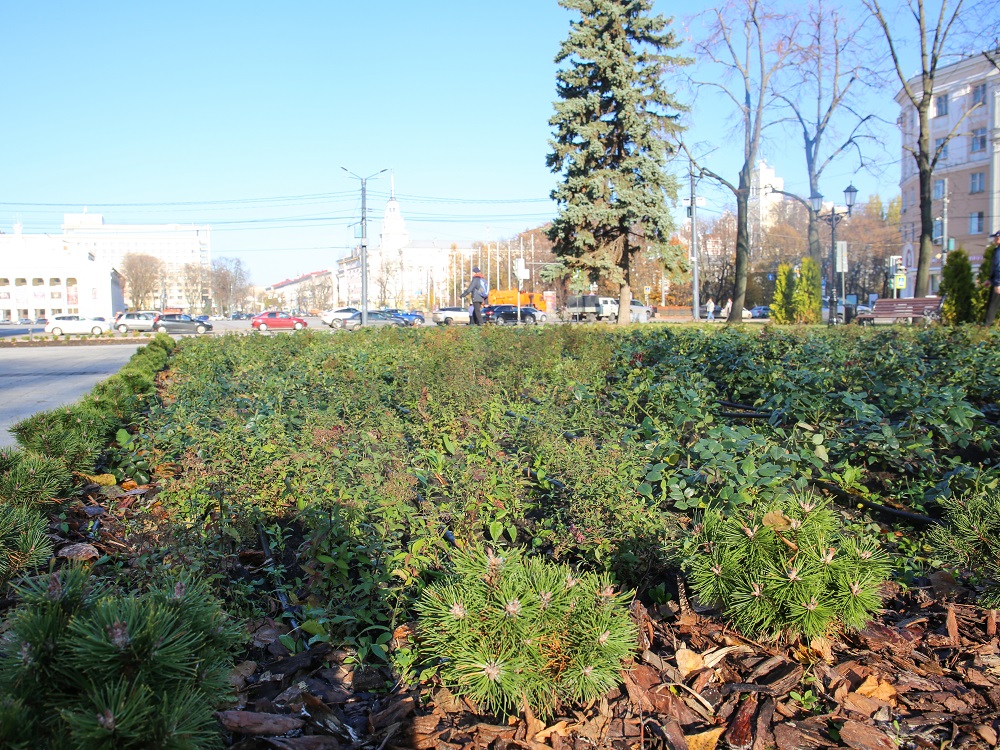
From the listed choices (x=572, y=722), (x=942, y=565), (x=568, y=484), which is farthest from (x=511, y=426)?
(x=572, y=722)

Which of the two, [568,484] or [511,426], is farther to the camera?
[511,426]

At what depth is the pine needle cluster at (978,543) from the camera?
2789mm

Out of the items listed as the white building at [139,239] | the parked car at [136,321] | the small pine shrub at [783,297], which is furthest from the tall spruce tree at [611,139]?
the white building at [139,239]

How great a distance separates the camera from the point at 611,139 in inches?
1185

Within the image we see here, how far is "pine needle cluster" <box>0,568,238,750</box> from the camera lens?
1.42 meters

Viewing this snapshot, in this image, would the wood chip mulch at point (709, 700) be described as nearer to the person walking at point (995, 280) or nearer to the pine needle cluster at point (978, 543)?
the pine needle cluster at point (978, 543)

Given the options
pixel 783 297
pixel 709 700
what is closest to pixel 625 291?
pixel 783 297

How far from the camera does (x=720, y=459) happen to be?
11.4 ft

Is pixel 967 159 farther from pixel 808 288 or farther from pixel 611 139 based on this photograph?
pixel 611 139

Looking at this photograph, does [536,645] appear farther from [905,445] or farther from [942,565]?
[905,445]

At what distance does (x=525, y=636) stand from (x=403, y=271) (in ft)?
392

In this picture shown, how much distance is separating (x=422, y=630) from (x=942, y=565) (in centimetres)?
202

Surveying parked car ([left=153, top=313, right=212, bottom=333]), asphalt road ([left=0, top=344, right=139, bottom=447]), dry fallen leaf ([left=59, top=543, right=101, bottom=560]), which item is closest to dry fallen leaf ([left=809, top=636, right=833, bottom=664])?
dry fallen leaf ([left=59, top=543, right=101, bottom=560])

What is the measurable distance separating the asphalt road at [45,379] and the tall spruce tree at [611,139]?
16503 millimetres
